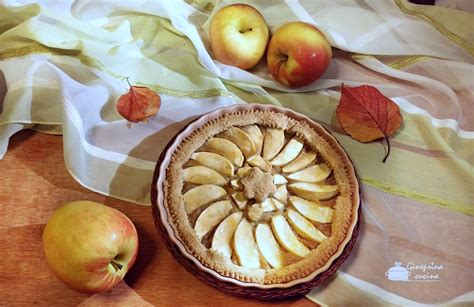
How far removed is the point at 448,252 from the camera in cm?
82

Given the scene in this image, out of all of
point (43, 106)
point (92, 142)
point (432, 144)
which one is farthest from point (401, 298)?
point (43, 106)

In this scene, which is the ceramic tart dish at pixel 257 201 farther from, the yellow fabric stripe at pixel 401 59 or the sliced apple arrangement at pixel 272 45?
the yellow fabric stripe at pixel 401 59

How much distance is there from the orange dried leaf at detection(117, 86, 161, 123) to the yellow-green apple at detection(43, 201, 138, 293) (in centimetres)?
21

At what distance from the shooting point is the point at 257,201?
81cm

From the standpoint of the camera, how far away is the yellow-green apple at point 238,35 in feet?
3.16

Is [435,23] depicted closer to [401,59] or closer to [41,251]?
[401,59]

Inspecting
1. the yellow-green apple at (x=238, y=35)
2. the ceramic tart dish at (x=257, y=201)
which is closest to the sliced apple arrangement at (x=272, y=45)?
the yellow-green apple at (x=238, y=35)

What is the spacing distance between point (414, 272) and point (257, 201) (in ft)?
0.82

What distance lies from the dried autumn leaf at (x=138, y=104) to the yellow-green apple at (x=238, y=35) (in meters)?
0.15

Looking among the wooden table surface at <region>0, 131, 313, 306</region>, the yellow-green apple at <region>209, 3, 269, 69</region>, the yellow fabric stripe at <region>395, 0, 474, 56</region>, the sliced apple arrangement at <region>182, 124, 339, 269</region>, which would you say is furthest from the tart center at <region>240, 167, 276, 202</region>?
the yellow fabric stripe at <region>395, 0, 474, 56</region>

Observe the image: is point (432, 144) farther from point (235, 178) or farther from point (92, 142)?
point (92, 142)

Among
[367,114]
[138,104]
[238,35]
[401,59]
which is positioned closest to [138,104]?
[138,104]

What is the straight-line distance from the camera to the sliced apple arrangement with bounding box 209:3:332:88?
951 millimetres

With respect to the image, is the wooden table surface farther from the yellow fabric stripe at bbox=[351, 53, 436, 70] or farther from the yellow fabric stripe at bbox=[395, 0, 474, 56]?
the yellow fabric stripe at bbox=[395, 0, 474, 56]
